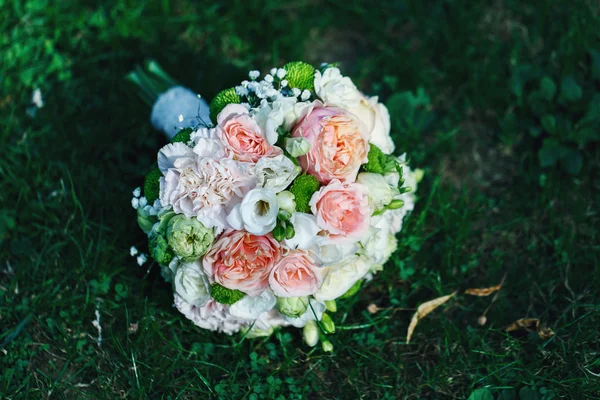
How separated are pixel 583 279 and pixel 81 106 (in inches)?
81.9

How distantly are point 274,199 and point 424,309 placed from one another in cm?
→ 85

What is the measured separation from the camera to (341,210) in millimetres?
1852

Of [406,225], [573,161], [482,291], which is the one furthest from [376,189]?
[573,161]

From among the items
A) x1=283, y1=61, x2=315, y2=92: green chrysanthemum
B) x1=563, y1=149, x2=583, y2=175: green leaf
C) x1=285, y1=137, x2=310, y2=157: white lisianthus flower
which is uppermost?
x1=283, y1=61, x2=315, y2=92: green chrysanthemum

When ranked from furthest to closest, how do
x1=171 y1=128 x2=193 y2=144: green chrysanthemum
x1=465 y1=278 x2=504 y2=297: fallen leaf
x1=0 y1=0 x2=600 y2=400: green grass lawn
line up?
x1=465 y1=278 x2=504 y2=297: fallen leaf → x1=0 y1=0 x2=600 y2=400: green grass lawn → x1=171 y1=128 x2=193 y2=144: green chrysanthemum

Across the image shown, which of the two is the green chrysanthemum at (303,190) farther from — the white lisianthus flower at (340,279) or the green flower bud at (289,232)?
the white lisianthus flower at (340,279)

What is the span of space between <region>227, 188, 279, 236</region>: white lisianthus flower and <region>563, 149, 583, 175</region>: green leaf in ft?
4.61

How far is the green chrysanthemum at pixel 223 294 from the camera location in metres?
1.97

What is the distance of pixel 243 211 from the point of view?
1.79m

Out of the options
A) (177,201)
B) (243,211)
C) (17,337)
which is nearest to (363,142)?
(243,211)

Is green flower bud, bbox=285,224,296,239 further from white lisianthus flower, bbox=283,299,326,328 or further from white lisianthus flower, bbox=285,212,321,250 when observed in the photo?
white lisianthus flower, bbox=283,299,326,328

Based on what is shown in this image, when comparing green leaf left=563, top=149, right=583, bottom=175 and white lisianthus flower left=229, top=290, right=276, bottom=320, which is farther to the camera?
green leaf left=563, top=149, right=583, bottom=175

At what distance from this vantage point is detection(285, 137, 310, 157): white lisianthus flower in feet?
5.99

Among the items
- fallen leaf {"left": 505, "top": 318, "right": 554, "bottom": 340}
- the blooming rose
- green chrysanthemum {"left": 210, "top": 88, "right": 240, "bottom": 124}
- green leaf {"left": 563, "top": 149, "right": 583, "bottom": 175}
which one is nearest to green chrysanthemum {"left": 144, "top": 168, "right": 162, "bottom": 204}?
the blooming rose
